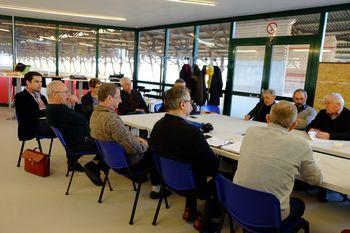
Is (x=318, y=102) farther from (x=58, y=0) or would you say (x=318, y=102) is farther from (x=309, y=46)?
(x=58, y=0)

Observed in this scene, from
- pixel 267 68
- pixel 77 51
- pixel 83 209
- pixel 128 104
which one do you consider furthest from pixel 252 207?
pixel 77 51

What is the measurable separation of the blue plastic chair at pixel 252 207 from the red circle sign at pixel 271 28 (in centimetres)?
488

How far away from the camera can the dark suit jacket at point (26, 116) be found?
389 centimetres

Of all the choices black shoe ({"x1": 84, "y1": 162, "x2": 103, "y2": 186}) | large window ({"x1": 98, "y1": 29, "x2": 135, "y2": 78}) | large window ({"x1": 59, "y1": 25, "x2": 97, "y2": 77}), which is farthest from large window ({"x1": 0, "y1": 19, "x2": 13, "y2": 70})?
black shoe ({"x1": 84, "y1": 162, "x2": 103, "y2": 186})

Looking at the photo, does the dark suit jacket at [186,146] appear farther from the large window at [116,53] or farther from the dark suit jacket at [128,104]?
the large window at [116,53]

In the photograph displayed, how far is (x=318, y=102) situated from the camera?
524 centimetres

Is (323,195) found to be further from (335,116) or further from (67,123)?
(67,123)

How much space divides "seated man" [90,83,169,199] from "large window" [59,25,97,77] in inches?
284

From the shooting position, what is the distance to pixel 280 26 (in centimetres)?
595

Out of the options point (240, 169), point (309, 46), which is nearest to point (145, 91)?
point (309, 46)

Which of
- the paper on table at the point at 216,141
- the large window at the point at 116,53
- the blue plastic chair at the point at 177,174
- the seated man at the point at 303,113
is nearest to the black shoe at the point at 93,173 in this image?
the blue plastic chair at the point at 177,174

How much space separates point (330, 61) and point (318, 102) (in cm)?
75

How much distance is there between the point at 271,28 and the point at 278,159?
16.4ft

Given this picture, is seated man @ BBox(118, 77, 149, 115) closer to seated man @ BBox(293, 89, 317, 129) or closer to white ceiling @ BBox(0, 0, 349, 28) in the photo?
white ceiling @ BBox(0, 0, 349, 28)
